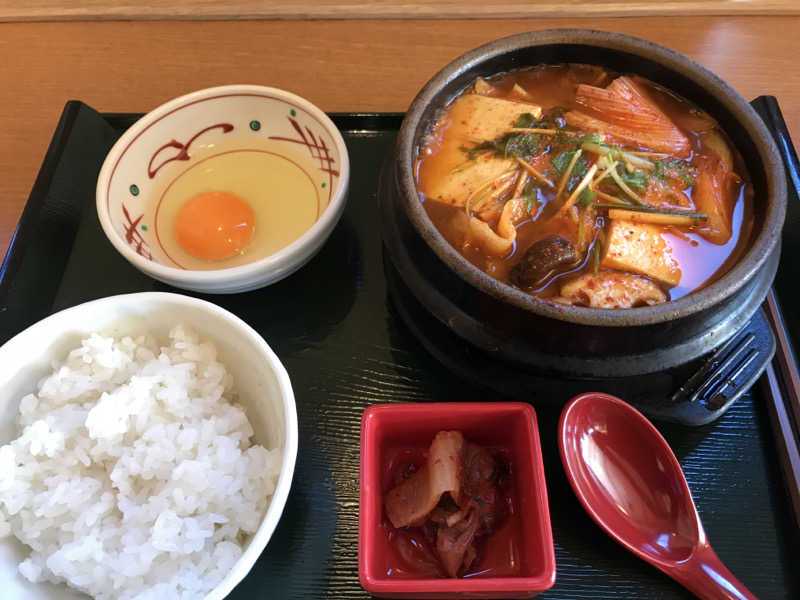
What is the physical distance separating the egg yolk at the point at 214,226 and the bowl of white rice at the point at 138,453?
400 mm

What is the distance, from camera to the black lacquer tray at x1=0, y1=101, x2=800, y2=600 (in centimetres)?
134

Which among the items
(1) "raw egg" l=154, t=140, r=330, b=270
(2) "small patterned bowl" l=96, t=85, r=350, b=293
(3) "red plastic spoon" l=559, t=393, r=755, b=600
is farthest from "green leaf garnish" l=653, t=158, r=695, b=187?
(1) "raw egg" l=154, t=140, r=330, b=270

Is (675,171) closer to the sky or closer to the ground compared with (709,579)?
closer to the sky

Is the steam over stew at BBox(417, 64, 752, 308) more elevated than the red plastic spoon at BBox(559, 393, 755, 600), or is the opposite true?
the steam over stew at BBox(417, 64, 752, 308)

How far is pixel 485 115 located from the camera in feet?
5.34

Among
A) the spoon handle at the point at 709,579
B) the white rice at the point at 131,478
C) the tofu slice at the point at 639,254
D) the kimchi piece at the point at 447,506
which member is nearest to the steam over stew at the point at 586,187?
the tofu slice at the point at 639,254

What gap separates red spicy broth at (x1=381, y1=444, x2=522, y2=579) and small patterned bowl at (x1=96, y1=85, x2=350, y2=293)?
0.75 metres

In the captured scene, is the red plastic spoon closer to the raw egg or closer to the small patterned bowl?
the small patterned bowl

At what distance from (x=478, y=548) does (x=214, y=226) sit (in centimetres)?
123

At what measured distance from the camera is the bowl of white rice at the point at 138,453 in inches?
48.1

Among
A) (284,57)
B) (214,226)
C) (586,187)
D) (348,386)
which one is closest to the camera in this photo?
(586,187)

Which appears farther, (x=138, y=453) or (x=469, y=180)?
(x=469, y=180)

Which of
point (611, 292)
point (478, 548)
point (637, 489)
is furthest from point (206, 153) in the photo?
point (637, 489)

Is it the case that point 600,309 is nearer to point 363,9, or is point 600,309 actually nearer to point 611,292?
point 611,292
